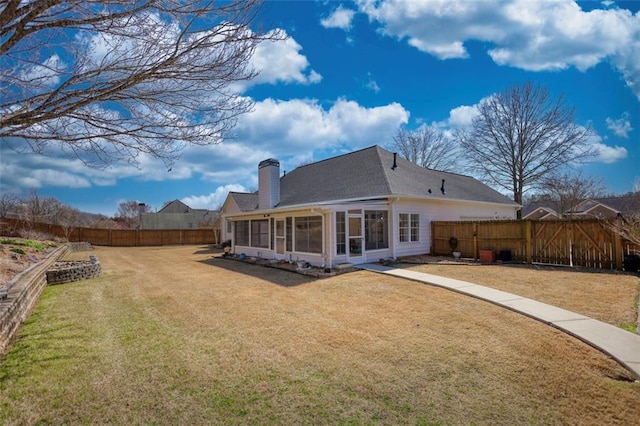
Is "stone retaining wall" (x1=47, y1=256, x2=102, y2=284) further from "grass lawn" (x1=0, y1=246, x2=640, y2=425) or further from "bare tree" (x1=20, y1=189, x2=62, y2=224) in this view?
"bare tree" (x1=20, y1=189, x2=62, y2=224)

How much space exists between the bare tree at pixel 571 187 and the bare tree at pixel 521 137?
0.96 metres

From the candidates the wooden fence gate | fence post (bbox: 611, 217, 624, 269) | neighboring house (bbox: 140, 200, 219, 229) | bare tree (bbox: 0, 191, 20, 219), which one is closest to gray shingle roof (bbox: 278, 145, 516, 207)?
the wooden fence gate

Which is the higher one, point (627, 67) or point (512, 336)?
point (627, 67)

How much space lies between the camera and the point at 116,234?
28.0 m

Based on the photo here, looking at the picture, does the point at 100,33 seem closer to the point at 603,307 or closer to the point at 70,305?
the point at 70,305

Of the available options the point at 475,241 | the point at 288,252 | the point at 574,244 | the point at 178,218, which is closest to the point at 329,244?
the point at 288,252

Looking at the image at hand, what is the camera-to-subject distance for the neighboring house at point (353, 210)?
11.9m

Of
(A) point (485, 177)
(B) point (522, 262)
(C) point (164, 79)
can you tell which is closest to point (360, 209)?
(B) point (522, 262)

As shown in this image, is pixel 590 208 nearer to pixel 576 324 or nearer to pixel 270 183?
pixel 270 183

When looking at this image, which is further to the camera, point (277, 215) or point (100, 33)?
point (277, 215)

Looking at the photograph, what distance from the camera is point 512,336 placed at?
4.82m

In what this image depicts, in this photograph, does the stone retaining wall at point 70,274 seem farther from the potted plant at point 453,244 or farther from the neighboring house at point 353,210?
the potted plant at point 453,244

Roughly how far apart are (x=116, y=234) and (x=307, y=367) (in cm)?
3004

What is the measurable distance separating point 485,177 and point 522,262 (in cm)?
1705
